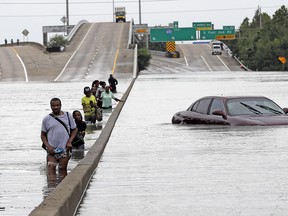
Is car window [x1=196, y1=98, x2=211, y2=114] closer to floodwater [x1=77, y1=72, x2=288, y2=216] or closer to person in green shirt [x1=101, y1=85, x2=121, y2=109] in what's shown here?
floodwater [x1=77, y1=72, x2=288, y2=216]

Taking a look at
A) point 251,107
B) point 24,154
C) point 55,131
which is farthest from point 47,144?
point 251,107

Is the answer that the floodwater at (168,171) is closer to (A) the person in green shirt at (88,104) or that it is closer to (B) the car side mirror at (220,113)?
(B) the car side mirror at (220,113)

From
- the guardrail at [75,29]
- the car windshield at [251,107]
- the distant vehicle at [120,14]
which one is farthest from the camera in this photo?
the distant vehicle at [120,14]

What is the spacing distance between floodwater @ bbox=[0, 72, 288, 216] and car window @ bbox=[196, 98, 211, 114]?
710mm

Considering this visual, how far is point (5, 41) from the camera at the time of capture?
159625 mm

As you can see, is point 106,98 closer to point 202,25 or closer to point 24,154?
point 24,154

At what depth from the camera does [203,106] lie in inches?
1107

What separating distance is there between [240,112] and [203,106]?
149cm

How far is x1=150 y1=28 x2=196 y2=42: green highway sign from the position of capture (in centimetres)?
14193

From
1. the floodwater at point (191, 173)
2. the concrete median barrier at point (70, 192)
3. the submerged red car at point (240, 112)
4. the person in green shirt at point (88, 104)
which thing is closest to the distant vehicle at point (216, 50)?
the floodwater at point (191, 173)

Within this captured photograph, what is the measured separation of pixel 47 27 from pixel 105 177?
148373mm

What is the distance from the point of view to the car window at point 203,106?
27.9 meters

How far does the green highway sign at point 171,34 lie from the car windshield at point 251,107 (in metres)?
115

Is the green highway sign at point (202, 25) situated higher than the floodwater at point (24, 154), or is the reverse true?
the floodwater at point (24, 154)
